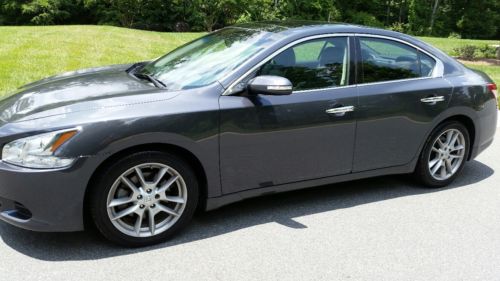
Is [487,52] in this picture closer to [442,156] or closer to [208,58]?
[442,156]

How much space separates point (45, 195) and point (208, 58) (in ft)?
5.63

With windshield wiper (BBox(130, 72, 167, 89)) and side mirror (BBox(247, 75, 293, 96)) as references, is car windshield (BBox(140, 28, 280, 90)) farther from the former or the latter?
side mirror (BBox(247, 75, 293, 96))

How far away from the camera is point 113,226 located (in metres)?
3.47

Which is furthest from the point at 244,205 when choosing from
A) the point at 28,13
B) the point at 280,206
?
the point at 28,13

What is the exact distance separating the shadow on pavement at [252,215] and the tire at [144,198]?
126 millimetres

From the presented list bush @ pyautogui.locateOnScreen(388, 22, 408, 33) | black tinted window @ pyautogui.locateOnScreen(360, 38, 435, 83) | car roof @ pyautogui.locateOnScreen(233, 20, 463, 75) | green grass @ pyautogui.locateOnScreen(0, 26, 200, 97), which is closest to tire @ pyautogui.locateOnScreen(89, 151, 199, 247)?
car roof @ pyautogui.locateOnScreen(233, 20, 463, 75)

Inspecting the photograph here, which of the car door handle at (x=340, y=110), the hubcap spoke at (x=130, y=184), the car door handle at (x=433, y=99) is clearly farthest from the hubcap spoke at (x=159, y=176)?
the car door handle at (x=433, y=99)

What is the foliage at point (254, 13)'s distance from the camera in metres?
25.1

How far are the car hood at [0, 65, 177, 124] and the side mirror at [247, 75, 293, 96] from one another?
588 millimetres

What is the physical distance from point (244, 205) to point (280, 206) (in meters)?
0.31

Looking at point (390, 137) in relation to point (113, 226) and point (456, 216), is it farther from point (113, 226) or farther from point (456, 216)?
point (113, 226)

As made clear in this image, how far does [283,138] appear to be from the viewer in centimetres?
391

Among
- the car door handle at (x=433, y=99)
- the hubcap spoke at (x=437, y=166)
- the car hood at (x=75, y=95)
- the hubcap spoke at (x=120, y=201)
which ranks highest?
the car hood at (x=75, y=95)

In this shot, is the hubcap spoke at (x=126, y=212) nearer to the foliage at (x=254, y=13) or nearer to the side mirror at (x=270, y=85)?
Result: the side mirror at (x=270, y=85)
